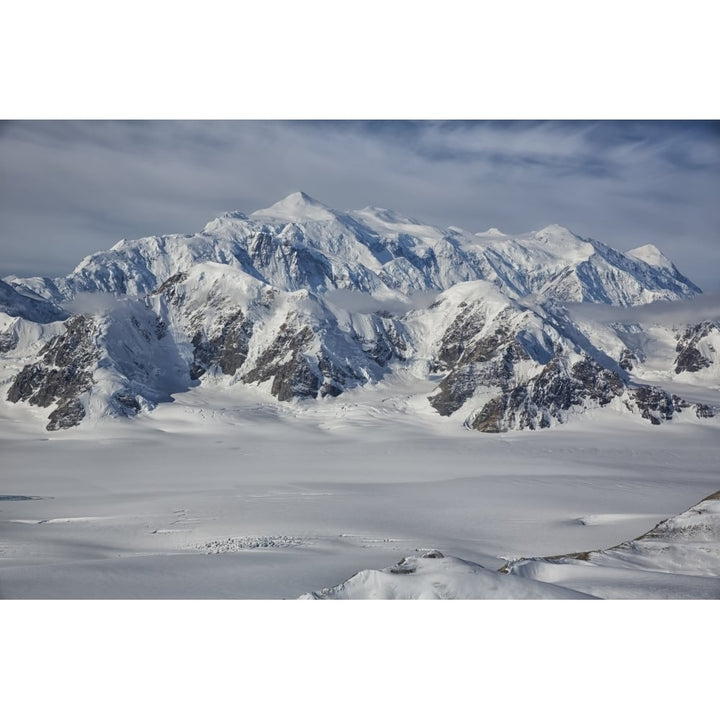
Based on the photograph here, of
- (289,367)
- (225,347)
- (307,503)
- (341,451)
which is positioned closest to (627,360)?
(289,367)

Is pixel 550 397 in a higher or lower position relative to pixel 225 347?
lower

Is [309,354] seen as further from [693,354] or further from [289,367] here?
[693,354]

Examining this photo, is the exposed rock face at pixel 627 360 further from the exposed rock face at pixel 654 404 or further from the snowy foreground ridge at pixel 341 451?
the exposed rock face at pixel 654 404

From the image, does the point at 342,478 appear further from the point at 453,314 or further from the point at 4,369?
the point at 453,314

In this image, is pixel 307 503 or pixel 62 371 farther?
pixel 62 371

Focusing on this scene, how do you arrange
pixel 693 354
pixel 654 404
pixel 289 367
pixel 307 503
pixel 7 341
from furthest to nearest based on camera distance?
pixel 693 354 < pixel 7 341 < pixel 289 367 < pixel 654 404 < pixel 307 503

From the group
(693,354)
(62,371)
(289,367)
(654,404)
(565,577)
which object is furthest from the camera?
(693,354)

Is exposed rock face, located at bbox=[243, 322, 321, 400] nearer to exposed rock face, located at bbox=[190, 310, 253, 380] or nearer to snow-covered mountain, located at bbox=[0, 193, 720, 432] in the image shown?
snow-covered mountain, located at bbox=[0, 193, 720, 432]
